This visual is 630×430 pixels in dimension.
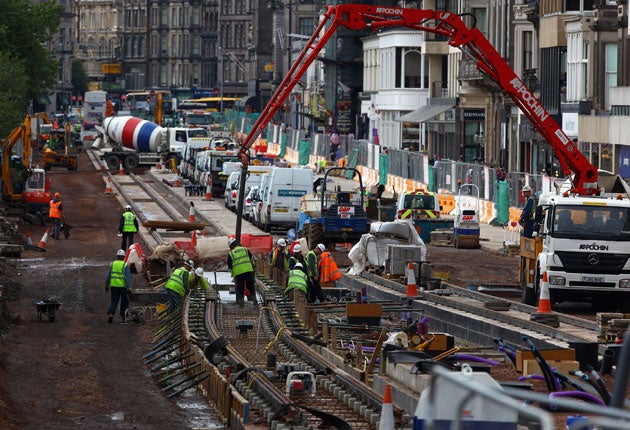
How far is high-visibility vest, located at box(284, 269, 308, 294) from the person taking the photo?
3073 centimetres

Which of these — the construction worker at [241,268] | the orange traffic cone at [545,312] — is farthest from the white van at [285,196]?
the orange traffic cone at [545,312]

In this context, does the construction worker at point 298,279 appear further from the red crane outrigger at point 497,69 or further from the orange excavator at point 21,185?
the orange excavator at point 21,185

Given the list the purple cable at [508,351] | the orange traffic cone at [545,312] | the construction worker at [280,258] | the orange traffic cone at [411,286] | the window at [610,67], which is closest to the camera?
the purple cable at [508,351]

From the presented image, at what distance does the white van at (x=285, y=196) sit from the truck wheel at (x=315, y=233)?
654 centimetres

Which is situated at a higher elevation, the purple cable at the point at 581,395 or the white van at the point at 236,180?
the white van at the point at 236,180

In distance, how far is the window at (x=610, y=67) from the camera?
181 ft

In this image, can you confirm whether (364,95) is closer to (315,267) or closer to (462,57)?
(462,57)

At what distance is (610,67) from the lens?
55.7m

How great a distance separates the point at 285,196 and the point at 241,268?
19542 millimetres

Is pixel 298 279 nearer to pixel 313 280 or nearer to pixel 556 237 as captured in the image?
pixel 313 280

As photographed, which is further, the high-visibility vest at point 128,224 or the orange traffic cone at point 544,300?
the high-visibility vest at point 128,224

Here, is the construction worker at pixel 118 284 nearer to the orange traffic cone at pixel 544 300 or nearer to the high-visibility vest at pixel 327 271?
the high-visibility vest at pixel 327 271

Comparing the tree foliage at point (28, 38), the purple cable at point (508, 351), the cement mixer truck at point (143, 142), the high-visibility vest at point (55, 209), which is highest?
the tree foliage at point (28, 38)

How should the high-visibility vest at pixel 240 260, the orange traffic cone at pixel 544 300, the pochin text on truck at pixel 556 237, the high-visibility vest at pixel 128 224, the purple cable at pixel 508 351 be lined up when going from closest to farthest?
the purple cable at pixel 508 351 → the orange traffic cone at pixel 544 300 → the pochin text on truck at pixel 556 237 → the high-visibility vest at pixel 240 260 → the high-visibility vest at pixel 128 224
